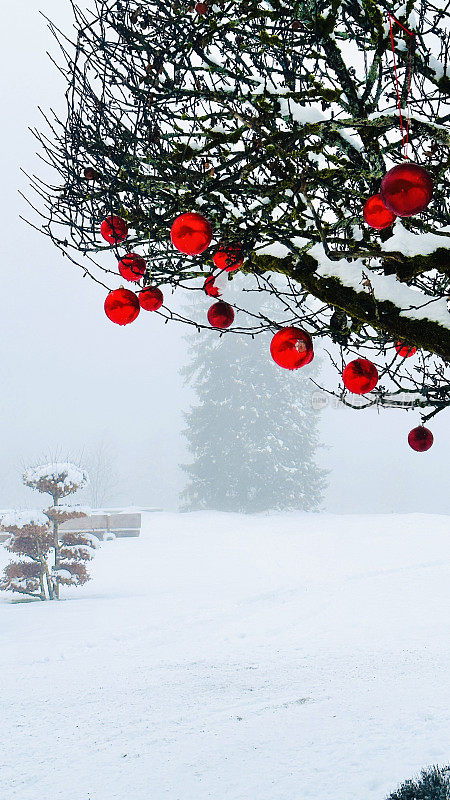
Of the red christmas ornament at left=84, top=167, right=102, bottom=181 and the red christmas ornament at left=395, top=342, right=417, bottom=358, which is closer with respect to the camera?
the red christmas ornament at left=84, top=167, right=102, bottom=181

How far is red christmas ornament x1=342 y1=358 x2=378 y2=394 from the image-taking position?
9.40 ft

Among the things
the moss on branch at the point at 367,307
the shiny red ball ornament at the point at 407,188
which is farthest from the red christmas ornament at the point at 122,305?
the shiny red ball ornament at the point at 407,188

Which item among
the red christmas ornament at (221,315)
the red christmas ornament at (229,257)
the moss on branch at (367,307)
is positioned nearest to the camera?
the moss on branch at (367,307)

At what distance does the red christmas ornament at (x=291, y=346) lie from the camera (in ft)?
8.39

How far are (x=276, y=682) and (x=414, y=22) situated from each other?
24.8 ft

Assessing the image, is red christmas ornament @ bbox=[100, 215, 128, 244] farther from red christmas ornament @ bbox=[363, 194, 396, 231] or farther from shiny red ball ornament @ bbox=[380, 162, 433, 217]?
shiny red ball ornament @ bbox=[380, 162, 433, 217]

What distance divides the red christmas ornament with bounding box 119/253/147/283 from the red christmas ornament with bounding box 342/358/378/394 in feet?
4.07

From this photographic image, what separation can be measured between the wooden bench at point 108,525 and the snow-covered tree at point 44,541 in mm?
8321

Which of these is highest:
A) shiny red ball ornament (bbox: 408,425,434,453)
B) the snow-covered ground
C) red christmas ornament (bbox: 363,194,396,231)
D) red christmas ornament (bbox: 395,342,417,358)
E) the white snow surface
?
red christmas ornament (bbox: 363,194,396,231)

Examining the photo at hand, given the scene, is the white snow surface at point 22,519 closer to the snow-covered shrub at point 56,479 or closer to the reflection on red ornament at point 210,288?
the snow-covered shrub at point 56,479

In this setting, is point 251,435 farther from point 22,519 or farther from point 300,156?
point 300,156

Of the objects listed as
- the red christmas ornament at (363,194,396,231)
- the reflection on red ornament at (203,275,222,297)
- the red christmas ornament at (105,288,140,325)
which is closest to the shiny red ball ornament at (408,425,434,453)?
the reflection on red ornament at (203,275,222,297)

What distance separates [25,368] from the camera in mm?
81938

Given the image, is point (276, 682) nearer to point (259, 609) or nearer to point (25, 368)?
point (259, 609)
